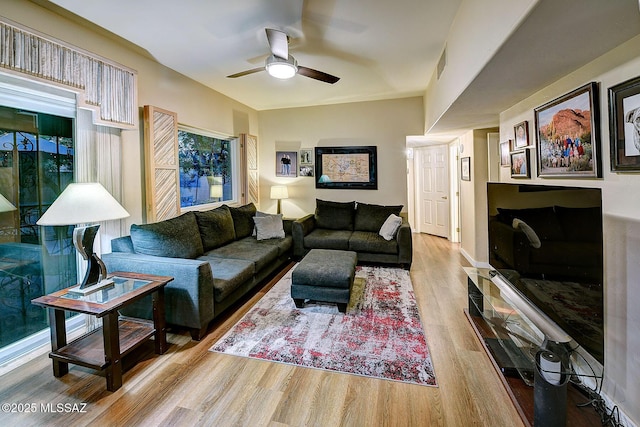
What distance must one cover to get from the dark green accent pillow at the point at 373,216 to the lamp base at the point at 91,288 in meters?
3.51

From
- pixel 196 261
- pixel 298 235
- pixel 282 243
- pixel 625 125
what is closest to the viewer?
pixel 625 125

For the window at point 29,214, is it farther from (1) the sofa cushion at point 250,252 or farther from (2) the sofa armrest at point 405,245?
(2) the sofa armrest at point 405,245

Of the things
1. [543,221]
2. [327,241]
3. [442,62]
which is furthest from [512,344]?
[442,62]

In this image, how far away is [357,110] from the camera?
5.24 meters

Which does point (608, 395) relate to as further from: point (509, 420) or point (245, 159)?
point (245, 159)

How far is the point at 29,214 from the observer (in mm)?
2295

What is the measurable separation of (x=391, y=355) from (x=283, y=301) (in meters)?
1.33

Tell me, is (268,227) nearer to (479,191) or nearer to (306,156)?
(306,156)

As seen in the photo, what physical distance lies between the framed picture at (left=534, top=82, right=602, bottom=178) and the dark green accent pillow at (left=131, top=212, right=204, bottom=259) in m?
3.32

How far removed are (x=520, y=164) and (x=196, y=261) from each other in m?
3.04

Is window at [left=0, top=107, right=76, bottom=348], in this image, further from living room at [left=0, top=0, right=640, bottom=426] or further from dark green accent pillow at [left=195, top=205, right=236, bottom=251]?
dark green accent pillow at [left=195, top=205, right=236, bottom=251]

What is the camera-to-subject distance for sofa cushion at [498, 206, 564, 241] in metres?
1.59

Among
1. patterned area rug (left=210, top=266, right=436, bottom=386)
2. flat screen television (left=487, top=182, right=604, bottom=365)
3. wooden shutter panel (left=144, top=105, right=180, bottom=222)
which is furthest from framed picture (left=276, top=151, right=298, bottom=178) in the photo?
flat screen television (left=487, top=182, right=604, bottom=365)

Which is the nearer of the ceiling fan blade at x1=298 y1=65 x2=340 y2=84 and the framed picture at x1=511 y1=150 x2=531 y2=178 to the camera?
the framed picture at x1=511 y1=150 x2=531 y2=178
